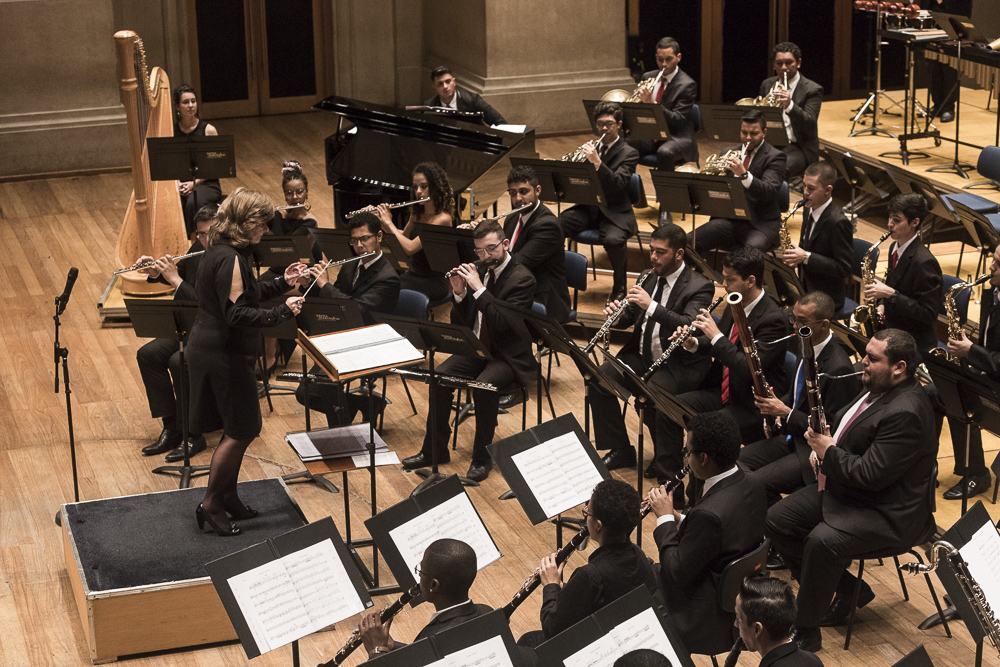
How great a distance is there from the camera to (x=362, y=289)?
679 centimetres

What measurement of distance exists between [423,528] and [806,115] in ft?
18.9

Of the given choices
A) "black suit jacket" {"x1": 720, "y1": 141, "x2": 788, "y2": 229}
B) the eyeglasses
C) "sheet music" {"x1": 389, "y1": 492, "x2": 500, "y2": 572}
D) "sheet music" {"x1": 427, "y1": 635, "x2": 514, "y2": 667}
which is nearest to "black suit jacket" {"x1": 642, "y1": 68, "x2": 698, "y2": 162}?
"black suit jacket" {"x1": 720, "y1": 141, "x2": 788, "y2": 229}

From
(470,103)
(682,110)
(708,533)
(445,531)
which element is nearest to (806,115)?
(682,110)

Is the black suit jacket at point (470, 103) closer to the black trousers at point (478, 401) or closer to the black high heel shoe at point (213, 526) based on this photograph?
the black trousers at point (478, 401)

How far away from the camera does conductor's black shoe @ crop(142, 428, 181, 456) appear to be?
6.59 meters

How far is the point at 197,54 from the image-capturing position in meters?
13.0

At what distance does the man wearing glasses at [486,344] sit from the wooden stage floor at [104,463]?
145 mm

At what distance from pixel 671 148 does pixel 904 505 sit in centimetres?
482

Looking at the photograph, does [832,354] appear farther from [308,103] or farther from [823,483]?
[308,103]

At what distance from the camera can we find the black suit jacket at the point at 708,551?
424 cm

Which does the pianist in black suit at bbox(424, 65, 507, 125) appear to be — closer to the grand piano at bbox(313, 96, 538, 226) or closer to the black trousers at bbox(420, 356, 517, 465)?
the grand piano at bbox(313, 96, 538, 226)

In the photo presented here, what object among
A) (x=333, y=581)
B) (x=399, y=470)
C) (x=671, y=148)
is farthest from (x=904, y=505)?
(x=671, y=148)

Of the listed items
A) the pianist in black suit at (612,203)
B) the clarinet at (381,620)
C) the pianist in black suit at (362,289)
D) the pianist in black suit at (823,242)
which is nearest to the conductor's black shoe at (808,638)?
the clarinet at (381,620)

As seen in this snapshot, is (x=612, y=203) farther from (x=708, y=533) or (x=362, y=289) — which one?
(x=708, y=533)
